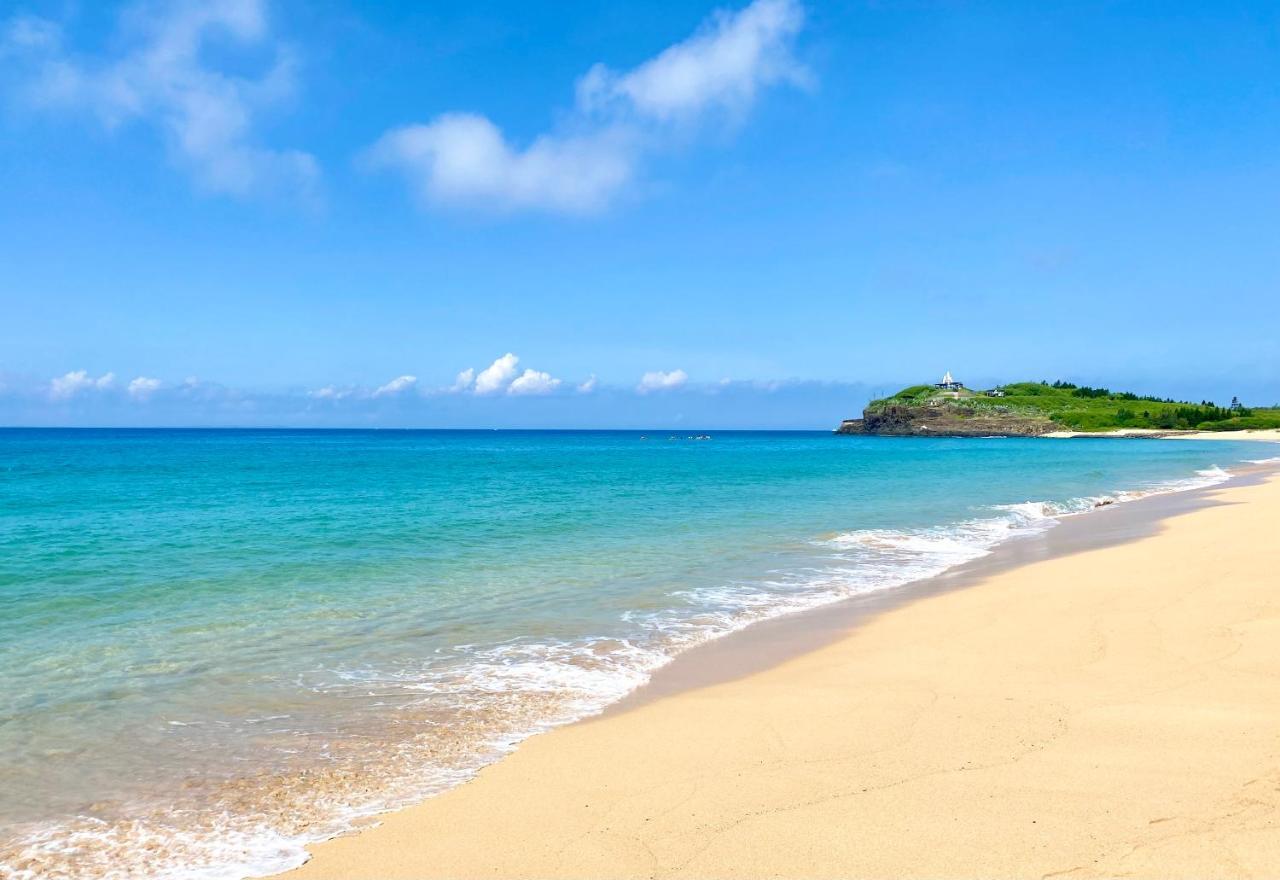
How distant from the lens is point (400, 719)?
859cm

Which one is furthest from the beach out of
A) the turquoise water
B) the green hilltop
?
the green hilltop

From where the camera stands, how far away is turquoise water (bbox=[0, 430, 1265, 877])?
21.8 ft

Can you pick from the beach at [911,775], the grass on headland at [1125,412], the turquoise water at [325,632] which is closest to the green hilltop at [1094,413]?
the grass on headland at [1125,412]

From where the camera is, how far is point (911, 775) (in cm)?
638

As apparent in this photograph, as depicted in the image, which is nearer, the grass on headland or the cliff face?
the grass on headland

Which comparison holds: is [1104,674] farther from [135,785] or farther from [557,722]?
[135,785]

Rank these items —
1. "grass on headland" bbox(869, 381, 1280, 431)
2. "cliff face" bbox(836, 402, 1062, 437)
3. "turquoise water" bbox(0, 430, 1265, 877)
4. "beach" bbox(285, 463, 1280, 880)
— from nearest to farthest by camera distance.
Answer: "beach" bbox(285, 463, 1280, 880), "turquoise water" bbox(0, 430, 1265, 877), "grass on headland" bbox(869, 381, 1280, 431), "cliff face" bbox(836, 402, 1062, 437)

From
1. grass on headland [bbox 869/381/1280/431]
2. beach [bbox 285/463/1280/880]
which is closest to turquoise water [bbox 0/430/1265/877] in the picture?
beach [bbox 285/463/1280/880]

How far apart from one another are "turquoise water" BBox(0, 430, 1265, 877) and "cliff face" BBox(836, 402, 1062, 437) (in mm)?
155452

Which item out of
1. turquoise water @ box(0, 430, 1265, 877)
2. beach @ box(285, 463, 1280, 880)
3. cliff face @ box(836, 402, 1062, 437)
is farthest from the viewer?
cliff face @ box(836, 402, 1062, 437)

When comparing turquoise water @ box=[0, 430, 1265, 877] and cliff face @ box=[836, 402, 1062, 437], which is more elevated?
cliff face @ box=[836, 402, 1062, 437]

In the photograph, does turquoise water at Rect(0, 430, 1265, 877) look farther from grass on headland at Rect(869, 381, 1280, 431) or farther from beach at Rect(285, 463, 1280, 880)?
grass on headland at Rect(869, 381, 1280, 431)

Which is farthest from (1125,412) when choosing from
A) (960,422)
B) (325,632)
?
(325,632)

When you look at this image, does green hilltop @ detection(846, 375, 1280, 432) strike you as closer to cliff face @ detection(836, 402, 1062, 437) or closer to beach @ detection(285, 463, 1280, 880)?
cliff face @ detection(836, 402, 1062, 437)
